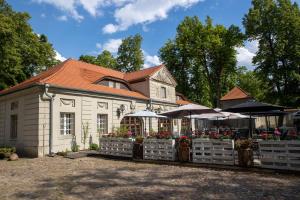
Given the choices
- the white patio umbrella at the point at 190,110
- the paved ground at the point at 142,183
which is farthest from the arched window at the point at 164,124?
the paved ground at the point at 142,183

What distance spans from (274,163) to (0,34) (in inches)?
864

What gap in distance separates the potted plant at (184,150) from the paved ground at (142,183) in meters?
0.78

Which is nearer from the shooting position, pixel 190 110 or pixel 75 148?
pixel 190 110

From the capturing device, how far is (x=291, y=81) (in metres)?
25.7

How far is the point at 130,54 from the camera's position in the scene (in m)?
42.9

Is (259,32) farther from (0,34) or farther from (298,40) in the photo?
(0,34)

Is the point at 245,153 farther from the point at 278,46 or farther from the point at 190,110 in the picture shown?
the point at 278,46

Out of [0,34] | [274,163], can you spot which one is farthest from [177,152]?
[0,34]

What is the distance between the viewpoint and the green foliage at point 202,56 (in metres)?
34.7

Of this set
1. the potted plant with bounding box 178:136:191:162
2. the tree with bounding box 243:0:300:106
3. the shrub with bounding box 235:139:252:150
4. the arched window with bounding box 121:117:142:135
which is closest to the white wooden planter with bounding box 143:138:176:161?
the potted plant with bounding box 178:136:191:162

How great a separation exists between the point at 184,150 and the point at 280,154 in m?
3.74

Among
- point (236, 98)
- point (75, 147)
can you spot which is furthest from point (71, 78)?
point (236, 98)

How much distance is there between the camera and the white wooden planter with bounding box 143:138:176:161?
1136cm

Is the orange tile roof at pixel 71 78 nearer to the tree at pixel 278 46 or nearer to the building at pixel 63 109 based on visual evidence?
the building at pixel 63 109
